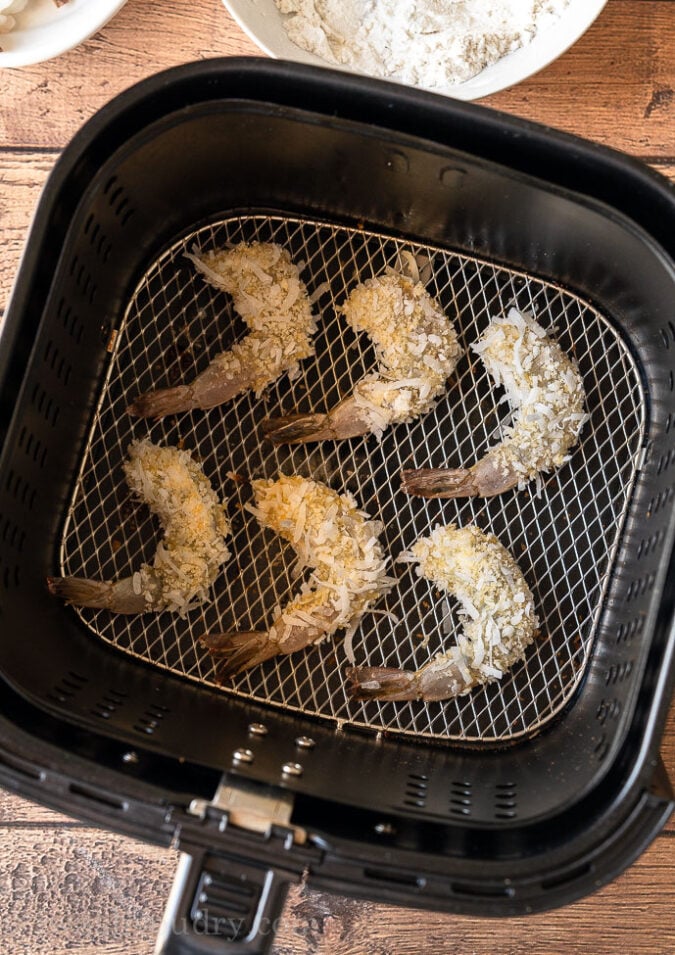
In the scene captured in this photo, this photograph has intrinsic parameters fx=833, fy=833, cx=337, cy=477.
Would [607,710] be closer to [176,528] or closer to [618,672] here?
[618,672]

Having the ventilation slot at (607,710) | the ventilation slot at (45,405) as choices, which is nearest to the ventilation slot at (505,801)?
the ventilation slot at (607,710)

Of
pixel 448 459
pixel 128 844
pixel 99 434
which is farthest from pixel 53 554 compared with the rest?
pixel 448 459

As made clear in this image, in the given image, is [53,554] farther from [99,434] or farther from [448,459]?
[448,459]

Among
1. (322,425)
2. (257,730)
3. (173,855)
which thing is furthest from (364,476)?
(173,855)

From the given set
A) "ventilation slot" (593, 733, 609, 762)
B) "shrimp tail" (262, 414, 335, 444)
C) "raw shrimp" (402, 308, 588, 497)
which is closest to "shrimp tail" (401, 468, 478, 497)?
"raw shrimp" (402, 308, 588, 497)

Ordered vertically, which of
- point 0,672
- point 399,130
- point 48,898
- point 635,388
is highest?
point 399,130

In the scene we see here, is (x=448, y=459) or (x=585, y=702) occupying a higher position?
(x=448, y=459)
